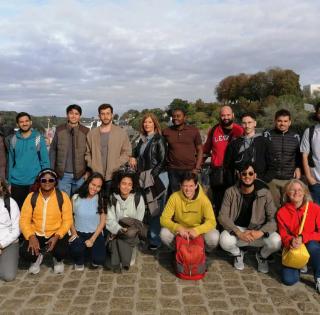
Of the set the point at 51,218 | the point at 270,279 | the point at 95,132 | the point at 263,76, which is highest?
the point at 263,76

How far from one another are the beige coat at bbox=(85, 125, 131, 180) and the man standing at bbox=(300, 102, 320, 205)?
2675 mm

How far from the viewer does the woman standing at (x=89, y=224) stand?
16.4ft

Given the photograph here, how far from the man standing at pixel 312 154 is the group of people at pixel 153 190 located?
0.6 inches

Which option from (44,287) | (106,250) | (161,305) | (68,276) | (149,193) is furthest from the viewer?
(149,193)

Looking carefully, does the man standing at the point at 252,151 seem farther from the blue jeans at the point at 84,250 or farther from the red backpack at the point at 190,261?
the blue jeans at the point at 84,250

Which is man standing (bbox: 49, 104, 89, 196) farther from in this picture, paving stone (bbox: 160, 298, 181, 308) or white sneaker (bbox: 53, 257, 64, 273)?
paving stone (bbox: 160, 298, 181, 308)

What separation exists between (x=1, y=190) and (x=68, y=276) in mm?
1523

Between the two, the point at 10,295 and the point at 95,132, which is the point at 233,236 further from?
the point at 10,295

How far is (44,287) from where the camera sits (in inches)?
178

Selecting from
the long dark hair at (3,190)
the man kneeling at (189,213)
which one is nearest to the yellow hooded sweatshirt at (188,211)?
the man kneeling at (189,213)

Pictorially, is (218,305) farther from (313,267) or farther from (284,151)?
(284,151)

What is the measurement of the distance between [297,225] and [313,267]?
0.56 meters

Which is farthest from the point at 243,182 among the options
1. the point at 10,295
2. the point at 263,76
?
the point at 263,76

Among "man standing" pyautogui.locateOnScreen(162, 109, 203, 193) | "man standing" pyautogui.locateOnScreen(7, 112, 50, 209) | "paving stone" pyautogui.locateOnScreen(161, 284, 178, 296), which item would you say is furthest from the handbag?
"man standing" pyautogui.locateOnScreen(7, 112, 50, 209)
